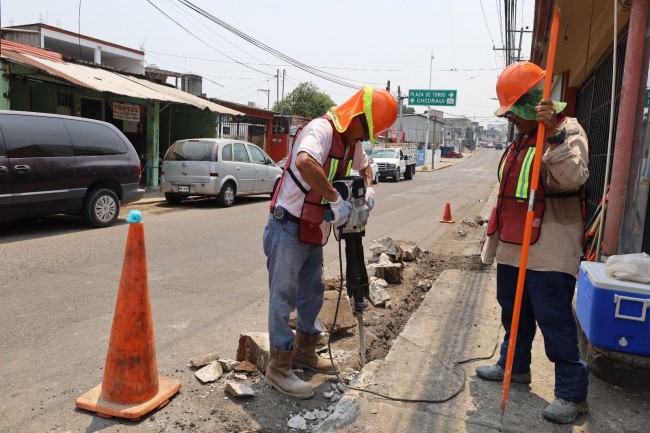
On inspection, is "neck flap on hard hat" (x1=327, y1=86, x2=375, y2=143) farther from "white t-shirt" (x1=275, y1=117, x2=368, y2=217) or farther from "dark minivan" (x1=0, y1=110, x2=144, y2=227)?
"dark minivan" (x1=0, y1=110, x2=144, y2=227)

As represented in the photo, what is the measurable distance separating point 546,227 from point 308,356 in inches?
71.4

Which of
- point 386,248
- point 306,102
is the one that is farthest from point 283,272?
point 306,102

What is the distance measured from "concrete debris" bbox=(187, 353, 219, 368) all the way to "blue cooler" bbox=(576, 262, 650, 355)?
252 cm

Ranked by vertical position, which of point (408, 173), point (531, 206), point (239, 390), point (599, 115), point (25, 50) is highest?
point (25, 50)

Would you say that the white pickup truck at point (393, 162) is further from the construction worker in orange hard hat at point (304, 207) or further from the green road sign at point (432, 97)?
the construction worker in orange hard hat at point (304, 207)

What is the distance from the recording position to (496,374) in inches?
131

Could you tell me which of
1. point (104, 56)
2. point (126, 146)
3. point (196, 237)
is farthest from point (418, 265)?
point (104, 56)

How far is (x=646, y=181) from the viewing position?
3.78 meters

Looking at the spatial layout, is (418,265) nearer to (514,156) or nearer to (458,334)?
(458,334)

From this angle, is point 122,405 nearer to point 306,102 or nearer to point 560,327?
point 560,327

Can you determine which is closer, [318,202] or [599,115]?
[318,202]

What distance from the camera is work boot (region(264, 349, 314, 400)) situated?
328cm

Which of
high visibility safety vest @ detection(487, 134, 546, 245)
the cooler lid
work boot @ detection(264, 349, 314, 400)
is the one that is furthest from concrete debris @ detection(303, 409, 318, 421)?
the cooler lid

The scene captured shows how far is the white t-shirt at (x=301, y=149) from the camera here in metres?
3.07
